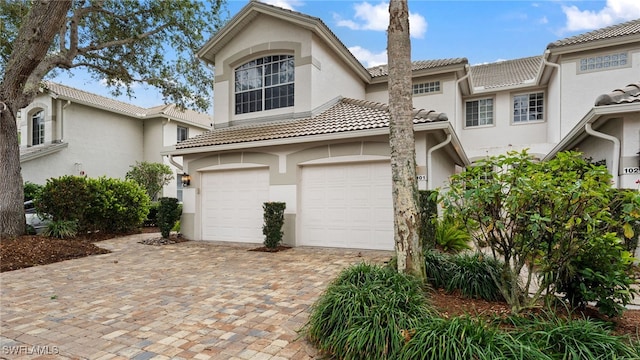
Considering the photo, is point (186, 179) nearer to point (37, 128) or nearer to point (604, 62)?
point (37, 128)

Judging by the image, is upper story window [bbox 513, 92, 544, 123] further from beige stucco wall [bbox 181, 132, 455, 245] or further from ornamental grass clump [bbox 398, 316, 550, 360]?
ornamental grass clump [bbox 398, 316, 550, 360]

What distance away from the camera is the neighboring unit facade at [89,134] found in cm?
1608

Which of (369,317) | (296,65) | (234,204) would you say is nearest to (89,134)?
(234,204)

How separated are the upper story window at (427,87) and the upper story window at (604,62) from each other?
206 inches

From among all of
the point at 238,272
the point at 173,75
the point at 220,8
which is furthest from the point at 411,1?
the point at 173,75

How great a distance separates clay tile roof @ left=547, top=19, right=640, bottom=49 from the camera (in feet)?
38.5

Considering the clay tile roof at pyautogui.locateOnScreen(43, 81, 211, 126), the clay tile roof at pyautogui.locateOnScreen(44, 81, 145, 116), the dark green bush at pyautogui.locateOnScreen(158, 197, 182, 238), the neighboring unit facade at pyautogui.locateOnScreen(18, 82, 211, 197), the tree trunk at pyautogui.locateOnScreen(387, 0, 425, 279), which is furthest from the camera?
the clay tile roof at pyautogui.locateOnScreen(43, 81, 211, 126)

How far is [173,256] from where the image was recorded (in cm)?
818

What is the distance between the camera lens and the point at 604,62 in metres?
12.1

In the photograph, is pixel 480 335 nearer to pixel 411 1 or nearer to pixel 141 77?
pixel 411 1

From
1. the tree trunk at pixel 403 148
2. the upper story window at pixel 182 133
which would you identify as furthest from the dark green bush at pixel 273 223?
the upper story window at pixel 182 133

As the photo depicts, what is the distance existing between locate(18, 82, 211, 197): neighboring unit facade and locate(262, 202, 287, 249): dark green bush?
34.8ft

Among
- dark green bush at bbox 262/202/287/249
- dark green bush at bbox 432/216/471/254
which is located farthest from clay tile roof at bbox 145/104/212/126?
dark green bush at bbox 432/216/471/254

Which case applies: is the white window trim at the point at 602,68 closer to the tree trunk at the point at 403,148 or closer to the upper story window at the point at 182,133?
the tree trunk at the point at 403,148
